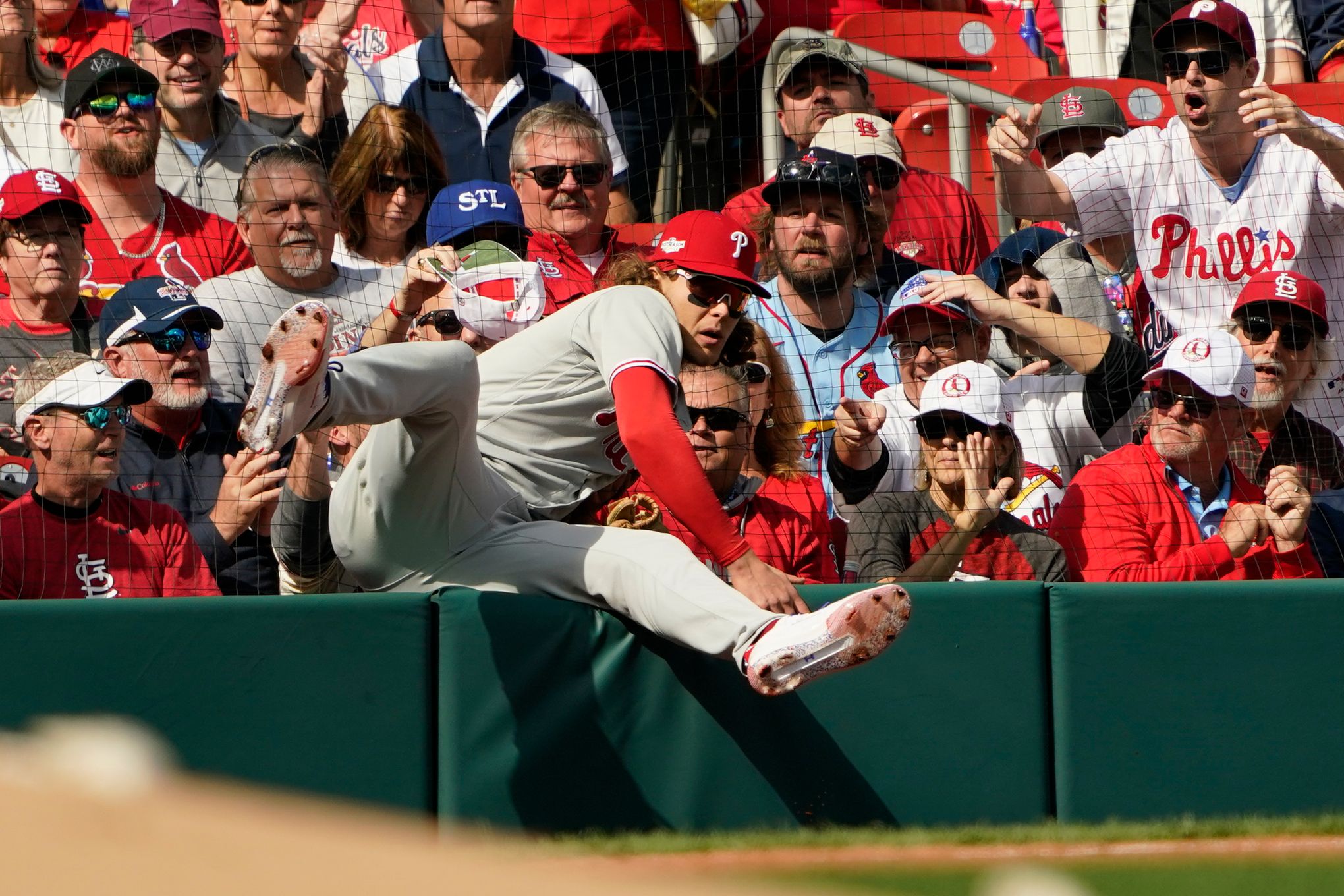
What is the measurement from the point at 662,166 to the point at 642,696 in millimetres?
2803

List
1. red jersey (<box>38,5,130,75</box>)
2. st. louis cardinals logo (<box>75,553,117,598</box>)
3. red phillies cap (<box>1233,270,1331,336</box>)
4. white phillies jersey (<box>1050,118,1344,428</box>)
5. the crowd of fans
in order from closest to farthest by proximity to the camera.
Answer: st. louis cardinals logo (<box>75,553,117,598</box>) → the crowd of fans → red phillies cap (<box>1233,270,1331,336</box>) → white phillies jersey (<box>1050,118,1344,428</box>) → red jersey (<box>38,5,130,75</box>)

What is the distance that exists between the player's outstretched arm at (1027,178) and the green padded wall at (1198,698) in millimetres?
1925

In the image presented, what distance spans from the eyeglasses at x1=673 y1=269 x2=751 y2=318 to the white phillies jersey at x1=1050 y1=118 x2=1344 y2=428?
1.98 metres

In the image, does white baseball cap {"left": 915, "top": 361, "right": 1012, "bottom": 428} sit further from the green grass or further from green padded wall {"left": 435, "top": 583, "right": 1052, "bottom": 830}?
the green grass

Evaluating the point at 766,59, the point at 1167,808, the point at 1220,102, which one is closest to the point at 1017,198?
the point at 1220,102

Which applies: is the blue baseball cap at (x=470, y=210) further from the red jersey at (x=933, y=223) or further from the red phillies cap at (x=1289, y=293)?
the red phillies cap at (x=1289, y=293)

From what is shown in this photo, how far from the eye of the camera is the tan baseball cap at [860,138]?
17.8 feet

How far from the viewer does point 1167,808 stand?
3898 millimetres

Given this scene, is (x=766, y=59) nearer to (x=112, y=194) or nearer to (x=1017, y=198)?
(x=1017, y=198)

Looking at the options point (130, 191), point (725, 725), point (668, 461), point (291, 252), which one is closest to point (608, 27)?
point (291, 252)

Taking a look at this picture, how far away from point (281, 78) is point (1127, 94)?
128 inches

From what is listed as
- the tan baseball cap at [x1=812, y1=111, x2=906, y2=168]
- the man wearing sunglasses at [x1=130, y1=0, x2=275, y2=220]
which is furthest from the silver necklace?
the tan baseball cap at [x1=812, y1=111, x2=906, y2=168]

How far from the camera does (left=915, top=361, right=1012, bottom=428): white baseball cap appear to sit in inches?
183

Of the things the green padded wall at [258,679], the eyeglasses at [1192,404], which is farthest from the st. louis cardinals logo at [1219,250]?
the green padded wall at [258,679]
